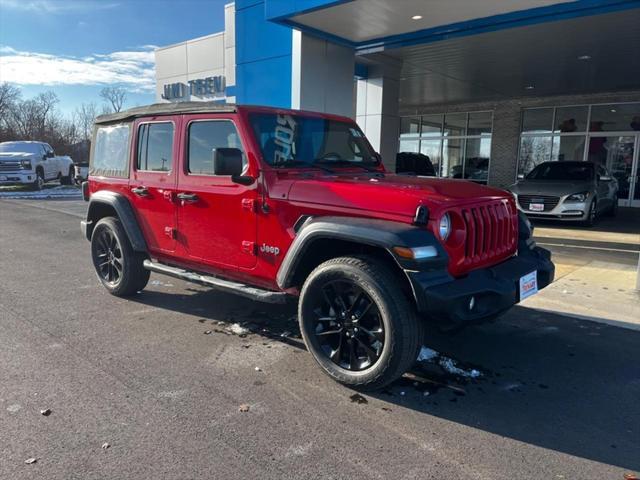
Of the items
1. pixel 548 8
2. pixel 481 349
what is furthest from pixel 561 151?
pixel 481 349

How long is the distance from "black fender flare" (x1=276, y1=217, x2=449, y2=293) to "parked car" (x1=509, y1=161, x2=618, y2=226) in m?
9.50

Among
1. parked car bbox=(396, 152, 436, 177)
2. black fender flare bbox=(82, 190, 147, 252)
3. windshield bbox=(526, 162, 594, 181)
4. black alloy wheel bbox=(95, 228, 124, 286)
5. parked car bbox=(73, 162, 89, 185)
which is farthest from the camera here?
parked car bbox=(73, 162, 89, 185)

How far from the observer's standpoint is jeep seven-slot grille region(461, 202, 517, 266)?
3422mm

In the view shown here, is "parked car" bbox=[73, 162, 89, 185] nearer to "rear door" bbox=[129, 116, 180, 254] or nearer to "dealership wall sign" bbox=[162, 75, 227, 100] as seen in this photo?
"dealership wall sign" bbox=[162, 75, 227, 100]

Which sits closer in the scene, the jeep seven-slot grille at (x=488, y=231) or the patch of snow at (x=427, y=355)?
the jeep seven-slot grille at (x=488, y=231)

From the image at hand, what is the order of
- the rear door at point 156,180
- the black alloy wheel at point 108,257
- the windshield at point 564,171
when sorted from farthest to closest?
the windshield at point 564,171 → the black alloy wheel at point 108,257 → the rear door at point 156,180

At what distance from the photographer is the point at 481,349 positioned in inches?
166

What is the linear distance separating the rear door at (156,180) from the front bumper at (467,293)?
8.76ft

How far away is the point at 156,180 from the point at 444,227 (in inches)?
117

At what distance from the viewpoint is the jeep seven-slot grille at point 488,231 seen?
342cm

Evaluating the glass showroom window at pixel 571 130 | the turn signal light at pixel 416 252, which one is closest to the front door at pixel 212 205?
the turn signal light at pixel 416 252

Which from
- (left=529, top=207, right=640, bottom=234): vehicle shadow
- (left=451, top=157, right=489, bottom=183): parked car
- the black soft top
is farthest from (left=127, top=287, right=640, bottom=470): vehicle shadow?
(left=451, top=157, right=489, bottom=183): parked car

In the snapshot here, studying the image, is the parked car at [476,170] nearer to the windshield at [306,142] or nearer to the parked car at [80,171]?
the parked car at [80,171]

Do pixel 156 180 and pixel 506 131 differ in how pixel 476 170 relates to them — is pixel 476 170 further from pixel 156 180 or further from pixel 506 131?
pixel 156 180
